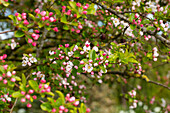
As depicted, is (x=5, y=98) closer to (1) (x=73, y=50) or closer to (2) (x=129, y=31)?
(1) (x=73, y=50)

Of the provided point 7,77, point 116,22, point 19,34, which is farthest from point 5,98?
point 116,22

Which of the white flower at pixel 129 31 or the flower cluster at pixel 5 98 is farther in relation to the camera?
the white flower at pixel 129 31

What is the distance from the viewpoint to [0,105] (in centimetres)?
152

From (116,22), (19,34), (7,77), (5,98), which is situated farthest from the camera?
(116,22)

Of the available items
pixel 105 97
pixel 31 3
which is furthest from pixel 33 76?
pixel 105 97

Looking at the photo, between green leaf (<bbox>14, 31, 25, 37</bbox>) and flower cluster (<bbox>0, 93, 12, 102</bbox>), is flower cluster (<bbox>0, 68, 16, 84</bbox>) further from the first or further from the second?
flower cluster (<bbox>0, 93, 12, 102</bbox>)

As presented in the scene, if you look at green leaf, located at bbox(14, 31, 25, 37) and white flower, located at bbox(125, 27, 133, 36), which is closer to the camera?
green leaf, located at bbox(14, 31, 25, 37)

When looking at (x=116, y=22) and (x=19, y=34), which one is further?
(x=116, y=22)

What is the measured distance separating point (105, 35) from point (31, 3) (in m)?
2.37

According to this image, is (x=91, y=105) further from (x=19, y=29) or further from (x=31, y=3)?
(x=19, y=29)

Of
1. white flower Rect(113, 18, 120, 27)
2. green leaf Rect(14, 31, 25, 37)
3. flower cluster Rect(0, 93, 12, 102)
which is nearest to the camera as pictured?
green leaf Rect(14, 31, 25, 37)

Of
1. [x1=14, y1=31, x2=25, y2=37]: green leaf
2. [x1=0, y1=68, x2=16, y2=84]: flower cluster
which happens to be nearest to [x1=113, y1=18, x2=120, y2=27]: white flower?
[x1=14, y1=31, x2=25, y2=37]: green leaf

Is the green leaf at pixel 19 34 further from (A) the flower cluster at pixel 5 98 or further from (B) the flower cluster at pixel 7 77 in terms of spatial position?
(A) the flower cluster at pixel 5 98

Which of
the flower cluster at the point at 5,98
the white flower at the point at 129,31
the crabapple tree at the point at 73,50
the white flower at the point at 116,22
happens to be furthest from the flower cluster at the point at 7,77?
the white flower at the point at 129,31
